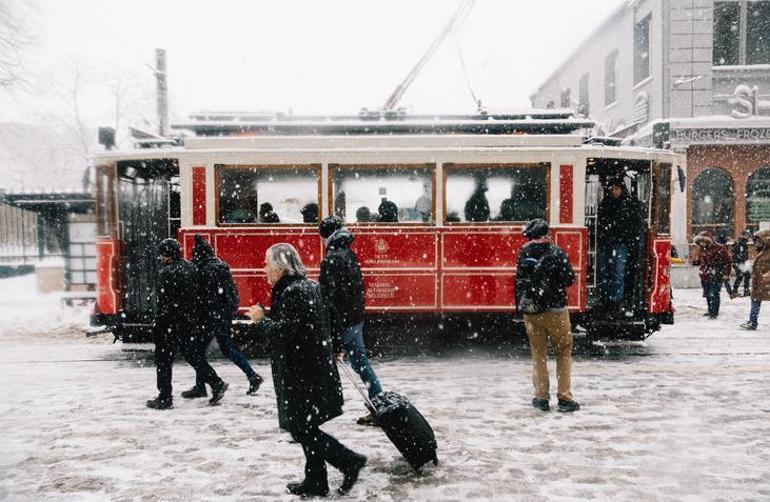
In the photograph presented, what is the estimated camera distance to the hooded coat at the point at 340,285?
5.67m

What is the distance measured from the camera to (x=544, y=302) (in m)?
5.86

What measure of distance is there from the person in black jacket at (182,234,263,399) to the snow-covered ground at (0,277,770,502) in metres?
0.25

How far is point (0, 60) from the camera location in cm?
817

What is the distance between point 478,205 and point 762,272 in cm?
547

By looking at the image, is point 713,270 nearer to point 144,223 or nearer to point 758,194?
point 758,194

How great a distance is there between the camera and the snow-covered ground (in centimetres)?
434

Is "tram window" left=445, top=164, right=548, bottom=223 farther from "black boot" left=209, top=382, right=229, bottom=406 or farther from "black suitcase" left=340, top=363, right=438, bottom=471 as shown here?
"black suitcase" left=340, top=363, right=438, bottom=471

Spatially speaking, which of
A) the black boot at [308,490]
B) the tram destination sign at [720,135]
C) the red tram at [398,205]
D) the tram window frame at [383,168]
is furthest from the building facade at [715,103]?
the black boot at [308,490]

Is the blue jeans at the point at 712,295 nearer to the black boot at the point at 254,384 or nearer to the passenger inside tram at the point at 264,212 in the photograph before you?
the passenger inside tram at the point at 264,212

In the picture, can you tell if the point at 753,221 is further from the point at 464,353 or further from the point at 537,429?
the point at 537,429

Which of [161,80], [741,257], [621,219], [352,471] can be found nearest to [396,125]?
[621,219]

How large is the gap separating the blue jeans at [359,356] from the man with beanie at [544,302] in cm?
153

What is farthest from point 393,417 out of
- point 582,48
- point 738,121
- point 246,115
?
point 582,48

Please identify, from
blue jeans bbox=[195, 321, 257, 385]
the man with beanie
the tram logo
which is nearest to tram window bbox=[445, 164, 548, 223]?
the tram logo
